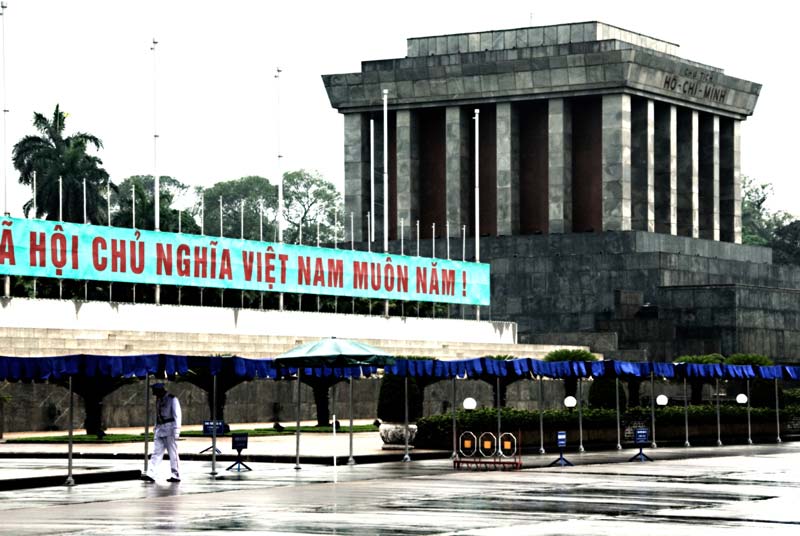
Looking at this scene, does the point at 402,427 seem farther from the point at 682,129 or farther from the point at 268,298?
the point at 682,129

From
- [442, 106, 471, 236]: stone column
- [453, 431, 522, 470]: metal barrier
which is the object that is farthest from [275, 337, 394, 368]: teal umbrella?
[442, 106, 471, 236]: stone column

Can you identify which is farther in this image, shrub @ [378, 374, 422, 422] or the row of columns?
the row of columns

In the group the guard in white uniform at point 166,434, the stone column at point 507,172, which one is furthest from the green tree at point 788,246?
the guard in white uniform at point 166,434

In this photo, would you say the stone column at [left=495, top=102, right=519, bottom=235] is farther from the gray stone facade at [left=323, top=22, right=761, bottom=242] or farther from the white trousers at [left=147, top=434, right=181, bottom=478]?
the white trousers at [left=147, top=434, right=181, bottom=478]

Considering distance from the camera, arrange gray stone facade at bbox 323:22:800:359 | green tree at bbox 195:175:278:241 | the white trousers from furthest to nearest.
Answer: green tree at bbox 195:175:278:241 < gray stone facade at bbox 323:22:800:359 < the white trousers

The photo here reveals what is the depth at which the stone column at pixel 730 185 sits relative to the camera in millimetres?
108625

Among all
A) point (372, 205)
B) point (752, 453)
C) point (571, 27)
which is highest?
point (571, 27)

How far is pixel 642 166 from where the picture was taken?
98.1m

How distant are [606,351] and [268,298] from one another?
16.3 m

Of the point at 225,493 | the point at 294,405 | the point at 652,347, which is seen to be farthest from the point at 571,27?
the point at 225,493

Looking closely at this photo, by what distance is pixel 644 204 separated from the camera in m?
97.4

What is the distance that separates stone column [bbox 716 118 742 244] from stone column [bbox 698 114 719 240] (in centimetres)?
154

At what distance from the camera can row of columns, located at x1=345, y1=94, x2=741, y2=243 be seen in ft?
314

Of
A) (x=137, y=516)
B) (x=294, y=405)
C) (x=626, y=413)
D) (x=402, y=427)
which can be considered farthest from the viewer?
(x=294, y=405)
